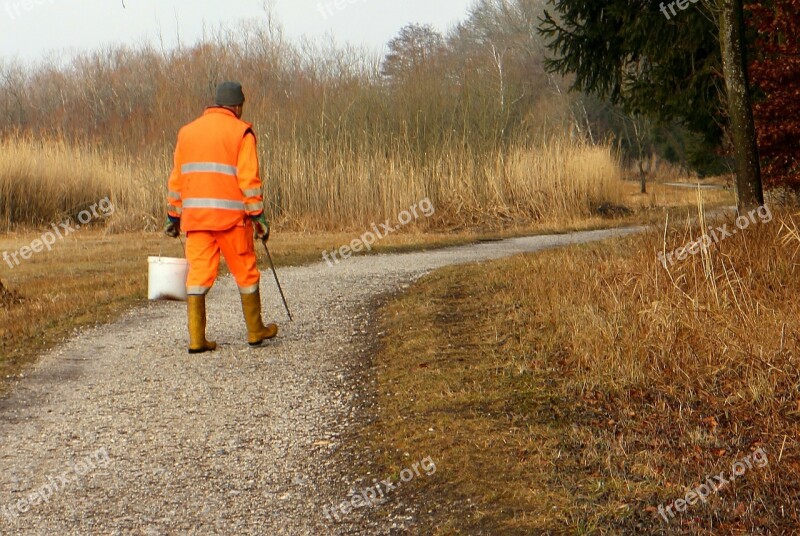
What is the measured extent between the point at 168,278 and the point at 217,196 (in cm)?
113

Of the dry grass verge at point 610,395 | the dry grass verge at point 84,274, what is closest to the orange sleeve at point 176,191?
the dry grass verge at point 84,274

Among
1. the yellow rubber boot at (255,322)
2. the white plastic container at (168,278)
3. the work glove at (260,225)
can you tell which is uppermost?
the work glove at (260,225)

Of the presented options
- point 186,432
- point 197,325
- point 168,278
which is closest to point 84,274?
point 168,278

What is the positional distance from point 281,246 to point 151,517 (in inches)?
487

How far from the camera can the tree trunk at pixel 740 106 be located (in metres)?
10.3

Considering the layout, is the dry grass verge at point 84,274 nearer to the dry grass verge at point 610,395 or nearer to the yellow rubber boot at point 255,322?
the yellow rubber boot at point 255,322

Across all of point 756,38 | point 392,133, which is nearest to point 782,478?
point 756,38

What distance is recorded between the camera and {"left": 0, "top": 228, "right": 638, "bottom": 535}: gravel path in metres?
4.83

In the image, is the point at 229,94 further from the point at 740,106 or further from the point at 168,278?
the point at 740,106

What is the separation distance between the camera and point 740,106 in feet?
34.2

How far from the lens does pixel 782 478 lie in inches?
184

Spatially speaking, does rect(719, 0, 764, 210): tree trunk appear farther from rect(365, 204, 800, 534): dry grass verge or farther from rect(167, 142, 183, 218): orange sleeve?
rect(167, 142, 183, 218): orange sleeve

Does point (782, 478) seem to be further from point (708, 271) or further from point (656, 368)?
point (708, 271)

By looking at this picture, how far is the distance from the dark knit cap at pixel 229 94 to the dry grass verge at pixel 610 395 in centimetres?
231
